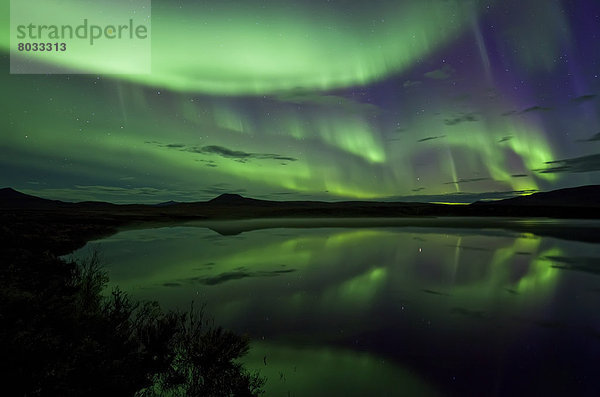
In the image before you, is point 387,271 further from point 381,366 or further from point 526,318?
point 381,366

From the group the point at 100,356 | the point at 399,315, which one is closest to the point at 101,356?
the point at 100,356

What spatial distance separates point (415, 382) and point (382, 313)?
5317 millimetres

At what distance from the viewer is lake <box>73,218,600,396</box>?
796 cm

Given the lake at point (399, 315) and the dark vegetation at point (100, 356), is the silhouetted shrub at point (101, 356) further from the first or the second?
the lake at point (399, 315)

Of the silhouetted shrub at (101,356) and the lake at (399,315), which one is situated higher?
the silhouetted shrub at (101,356)

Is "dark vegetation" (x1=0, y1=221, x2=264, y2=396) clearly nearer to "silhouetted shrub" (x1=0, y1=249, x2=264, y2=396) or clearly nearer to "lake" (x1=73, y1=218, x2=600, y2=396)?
"silhouetted shrub" (x1=0, y1=249, x2=264, y2=396)

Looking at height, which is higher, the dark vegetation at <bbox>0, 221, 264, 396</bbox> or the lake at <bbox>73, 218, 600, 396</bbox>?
the dark vegetation at <bbox>0, 221, 264, 396</bbox>

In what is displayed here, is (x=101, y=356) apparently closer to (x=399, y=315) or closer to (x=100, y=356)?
(x=100, y=356)

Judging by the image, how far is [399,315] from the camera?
1289cm

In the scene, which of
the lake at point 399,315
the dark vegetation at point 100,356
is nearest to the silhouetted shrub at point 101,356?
the dark vegetation at point 100,356

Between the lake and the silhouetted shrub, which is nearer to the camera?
the silhouetted shrub

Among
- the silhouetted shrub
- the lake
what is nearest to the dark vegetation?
the silhouetted shrub

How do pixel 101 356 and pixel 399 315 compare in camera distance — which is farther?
pixel 399 315

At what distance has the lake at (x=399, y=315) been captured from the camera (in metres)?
7.96
